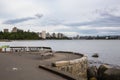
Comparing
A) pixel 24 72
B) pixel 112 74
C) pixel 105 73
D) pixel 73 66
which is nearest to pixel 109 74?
pixel 112 74

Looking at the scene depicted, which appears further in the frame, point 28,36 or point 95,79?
point 28,36

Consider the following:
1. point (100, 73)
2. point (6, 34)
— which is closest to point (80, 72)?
point (100, 73)

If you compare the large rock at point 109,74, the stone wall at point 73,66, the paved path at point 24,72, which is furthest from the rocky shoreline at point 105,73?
the paved path at point 24,72

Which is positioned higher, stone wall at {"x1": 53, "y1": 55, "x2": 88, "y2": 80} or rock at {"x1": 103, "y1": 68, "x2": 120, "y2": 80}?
stone wall at {"x1": 53, "y1": 55, "x2": 88, "y2": 80}

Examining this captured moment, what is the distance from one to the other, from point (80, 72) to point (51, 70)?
5219mm

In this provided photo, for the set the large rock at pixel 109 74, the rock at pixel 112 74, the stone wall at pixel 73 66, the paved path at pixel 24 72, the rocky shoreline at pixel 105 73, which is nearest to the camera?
the paved path at pixel 24 72

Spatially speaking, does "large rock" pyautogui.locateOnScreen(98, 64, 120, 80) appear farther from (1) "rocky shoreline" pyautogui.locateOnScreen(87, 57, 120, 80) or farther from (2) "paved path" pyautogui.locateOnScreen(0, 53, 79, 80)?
(2) "paved path" pyautogui.locateOnScreen(0, 53, 79, 80)

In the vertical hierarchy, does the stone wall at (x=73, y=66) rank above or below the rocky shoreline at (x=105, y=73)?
above

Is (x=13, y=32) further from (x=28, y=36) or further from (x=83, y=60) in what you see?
(x=83, y=60)

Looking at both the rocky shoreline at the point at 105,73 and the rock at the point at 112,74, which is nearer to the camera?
the rock at the point at 112,74

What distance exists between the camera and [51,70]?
12523 millimetres

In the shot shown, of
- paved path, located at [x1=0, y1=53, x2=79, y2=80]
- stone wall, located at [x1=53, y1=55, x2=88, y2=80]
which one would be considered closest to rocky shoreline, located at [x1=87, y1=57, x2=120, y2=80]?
stone wall, located at [x1=53, y1=55, x2=88, y2=80]

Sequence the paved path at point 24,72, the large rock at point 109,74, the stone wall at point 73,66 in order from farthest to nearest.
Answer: the large rock at point 109,74
the stone wall at point 73,66
the paved path at point 24,72

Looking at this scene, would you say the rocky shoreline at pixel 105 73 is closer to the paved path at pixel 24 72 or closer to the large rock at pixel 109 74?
the large rock at pixel 109 74
